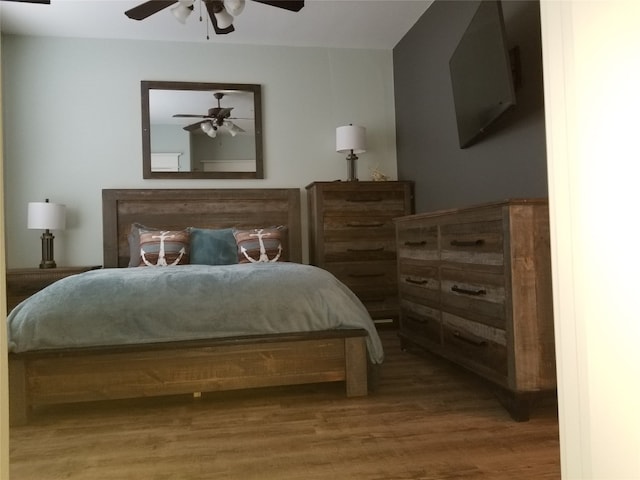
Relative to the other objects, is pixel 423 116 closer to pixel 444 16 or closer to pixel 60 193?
pixel 444 16

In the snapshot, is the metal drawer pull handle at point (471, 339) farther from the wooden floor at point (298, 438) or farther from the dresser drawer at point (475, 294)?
the wooden floor at point (298, 438)

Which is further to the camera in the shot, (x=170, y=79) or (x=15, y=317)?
(x=170, y=79)

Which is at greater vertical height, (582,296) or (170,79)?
(170,79)

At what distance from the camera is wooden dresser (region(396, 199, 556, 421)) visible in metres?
1.94

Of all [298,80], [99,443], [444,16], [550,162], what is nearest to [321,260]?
[298,80]

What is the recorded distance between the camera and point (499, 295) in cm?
202

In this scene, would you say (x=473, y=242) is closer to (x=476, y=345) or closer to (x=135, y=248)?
(x=476, y=345)

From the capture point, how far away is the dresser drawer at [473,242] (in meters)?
2.03

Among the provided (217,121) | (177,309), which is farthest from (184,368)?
(217,121)

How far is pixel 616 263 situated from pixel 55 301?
7.25ft

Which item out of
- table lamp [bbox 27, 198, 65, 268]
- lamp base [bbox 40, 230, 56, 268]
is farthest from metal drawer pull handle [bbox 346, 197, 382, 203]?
lamp base [bbox 40, 230, 56, 268]

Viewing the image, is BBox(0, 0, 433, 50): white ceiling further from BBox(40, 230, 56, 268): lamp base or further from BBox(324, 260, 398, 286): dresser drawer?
BBox(324, 260, 398, 286): dresser drawer

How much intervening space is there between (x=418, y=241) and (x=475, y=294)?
669mm

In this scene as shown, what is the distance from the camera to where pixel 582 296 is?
2.58ft
